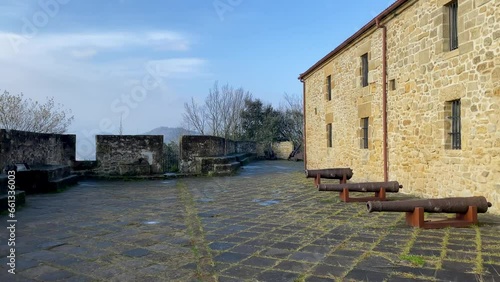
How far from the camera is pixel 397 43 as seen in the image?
8773 millimetres

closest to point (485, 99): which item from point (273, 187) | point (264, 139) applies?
point (273, 187)

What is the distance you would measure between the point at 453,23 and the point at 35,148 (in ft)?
36.7

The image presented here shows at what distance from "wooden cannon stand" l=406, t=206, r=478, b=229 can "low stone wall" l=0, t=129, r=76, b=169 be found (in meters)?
8.82

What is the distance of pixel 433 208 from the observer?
17.4 feet

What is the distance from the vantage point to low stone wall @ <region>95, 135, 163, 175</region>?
1370cm

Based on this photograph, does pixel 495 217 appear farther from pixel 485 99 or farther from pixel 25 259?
pixel 25 259

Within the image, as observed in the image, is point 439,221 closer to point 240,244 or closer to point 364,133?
point 240,244

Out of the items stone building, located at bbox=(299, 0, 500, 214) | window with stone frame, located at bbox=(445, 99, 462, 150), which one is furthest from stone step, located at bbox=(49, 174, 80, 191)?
window with stone frame, located at bbox=(445, 99, 462, 150)

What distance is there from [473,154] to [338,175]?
410 centimetres

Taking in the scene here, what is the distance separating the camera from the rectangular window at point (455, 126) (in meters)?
6.97

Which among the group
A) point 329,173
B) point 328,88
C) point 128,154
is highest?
point 328,88

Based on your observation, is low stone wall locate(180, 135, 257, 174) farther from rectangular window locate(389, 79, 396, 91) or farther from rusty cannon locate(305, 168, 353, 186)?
rectangular window locate(389, 79, 396, 91)

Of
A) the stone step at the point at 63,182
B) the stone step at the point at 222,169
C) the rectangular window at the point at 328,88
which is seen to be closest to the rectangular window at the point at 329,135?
the rectangular window at the point at 328,88

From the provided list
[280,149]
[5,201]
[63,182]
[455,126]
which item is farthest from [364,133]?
[280,149]
